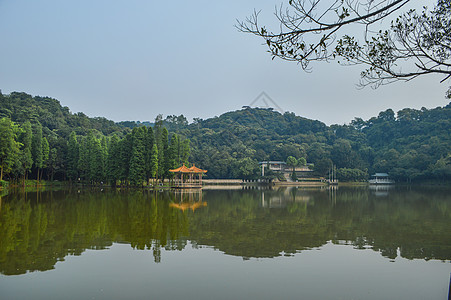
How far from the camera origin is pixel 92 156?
39.5 meters

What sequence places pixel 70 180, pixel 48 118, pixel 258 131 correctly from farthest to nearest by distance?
1. pixel 258 131
2. pixel 48 118
3. pixel 70 180

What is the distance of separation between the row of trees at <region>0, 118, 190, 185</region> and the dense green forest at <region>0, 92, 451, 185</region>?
0.10 m

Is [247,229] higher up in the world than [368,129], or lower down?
lower down

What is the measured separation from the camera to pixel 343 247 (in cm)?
905

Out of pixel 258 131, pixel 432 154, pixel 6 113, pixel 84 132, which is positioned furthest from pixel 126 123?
pixel 432 154

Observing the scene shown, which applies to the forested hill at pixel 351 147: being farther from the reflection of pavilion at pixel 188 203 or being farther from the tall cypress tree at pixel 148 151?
the reflection of pavilion at pixel 188 203

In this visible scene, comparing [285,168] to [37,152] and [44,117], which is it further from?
[37,152]

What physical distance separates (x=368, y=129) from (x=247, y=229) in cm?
8431

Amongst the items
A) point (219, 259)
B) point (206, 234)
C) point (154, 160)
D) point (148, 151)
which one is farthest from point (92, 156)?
point (219, 259)

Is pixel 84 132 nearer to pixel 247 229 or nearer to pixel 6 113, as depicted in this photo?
pixel 6 113

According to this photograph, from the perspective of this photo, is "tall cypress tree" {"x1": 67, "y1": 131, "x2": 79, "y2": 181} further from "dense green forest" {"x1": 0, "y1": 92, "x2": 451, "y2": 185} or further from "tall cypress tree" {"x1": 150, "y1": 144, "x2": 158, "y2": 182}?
"tall cypress tree" {"x1": 150, "y1": 144, "x2": 158, "y2": 182}

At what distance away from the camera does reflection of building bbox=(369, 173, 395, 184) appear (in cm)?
6254

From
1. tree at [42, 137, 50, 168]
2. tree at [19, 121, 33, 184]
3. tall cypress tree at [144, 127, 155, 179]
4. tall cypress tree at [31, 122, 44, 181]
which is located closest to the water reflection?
tall cypress tree at [144, 127, 155, 179]

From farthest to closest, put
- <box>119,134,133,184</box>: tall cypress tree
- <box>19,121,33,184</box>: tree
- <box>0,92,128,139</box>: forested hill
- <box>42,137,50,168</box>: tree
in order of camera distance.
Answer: <box>0,92,128,139</box>: forested hill, <box>42,137,50,168</box>: tree, <box>119,134,133,184</box>: tall cypress tree, <box>19,121,33,184</box>: tree
